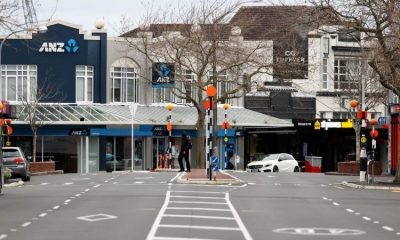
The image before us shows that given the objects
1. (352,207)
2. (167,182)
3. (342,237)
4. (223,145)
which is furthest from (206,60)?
(342,237)

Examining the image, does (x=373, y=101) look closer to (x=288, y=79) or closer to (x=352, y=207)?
(x=288, y=79)

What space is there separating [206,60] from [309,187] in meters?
18.8

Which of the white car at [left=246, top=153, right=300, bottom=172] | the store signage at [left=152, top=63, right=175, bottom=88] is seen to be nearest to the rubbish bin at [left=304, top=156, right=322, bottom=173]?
the white car at [left=246, top=153, right=300, bottom=172]

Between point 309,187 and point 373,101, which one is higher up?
point 373,101

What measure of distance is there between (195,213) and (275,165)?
33676 millimetres

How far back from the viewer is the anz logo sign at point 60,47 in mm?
57531

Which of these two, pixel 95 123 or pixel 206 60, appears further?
pixel 95 123

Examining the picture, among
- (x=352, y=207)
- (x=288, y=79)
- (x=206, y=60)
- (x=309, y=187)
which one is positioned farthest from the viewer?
(x=288, y=79)

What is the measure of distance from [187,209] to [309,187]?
12.1m

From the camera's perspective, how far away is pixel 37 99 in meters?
54.9

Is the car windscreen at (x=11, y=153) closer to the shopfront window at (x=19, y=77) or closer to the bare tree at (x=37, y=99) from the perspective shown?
the bare tree at (x=37, y=99)

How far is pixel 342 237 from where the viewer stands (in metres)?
15.1

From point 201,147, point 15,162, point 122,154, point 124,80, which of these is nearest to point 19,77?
point 124,80

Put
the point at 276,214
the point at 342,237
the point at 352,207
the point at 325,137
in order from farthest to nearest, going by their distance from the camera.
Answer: the point at 325,137, the point at 352,207, the point at 276,214, the point at 342,237
